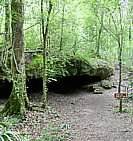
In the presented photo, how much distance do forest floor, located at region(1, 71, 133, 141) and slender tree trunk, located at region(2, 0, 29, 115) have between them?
1.99 feet

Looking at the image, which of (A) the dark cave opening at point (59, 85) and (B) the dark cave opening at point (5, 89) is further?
(A) the dark cave opening at point (59, 85)

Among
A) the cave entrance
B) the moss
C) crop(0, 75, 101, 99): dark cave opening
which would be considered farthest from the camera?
the cave entrance

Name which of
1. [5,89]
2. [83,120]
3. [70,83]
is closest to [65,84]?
[70,83]

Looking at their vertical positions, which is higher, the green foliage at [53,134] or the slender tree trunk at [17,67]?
the slender tree trunk at [17,67]

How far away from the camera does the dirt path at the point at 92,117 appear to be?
8.56 meters

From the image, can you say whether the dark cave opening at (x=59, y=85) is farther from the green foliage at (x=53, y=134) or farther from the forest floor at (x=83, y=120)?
the green foliage at (x=53, y=134)

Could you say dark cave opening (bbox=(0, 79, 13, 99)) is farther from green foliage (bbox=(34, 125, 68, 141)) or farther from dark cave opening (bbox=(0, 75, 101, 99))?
green foliage (bbox=(34, 125, 68, 141))

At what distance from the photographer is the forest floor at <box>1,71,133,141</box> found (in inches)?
336

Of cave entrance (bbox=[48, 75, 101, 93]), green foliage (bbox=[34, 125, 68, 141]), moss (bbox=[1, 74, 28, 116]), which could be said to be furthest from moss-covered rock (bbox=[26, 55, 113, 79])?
green foliage (bbox=[34, 125, 68, 141])

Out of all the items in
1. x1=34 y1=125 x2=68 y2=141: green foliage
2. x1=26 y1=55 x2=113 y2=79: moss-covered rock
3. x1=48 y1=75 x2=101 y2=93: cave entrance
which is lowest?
x1=48 y1=75 x2=101 y2=93: cave entrance

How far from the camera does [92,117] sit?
11.9 metres

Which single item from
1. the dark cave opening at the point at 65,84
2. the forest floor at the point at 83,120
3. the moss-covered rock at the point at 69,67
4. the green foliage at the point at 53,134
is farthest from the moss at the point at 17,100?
the dark cave opening at the point at 65,84

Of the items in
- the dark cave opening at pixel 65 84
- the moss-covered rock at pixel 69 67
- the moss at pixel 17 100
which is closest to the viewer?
the moss at pixel 17 100

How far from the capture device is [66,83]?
20.0 meters
